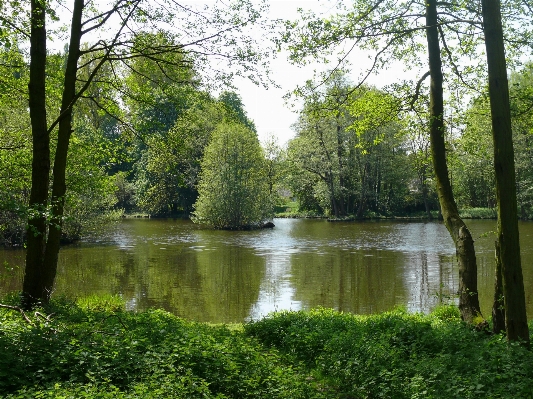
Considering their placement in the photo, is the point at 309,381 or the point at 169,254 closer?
the point at 309,381

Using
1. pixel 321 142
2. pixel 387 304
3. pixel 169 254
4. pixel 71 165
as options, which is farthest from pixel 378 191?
pixel 71 165

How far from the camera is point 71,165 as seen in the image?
1347 cm

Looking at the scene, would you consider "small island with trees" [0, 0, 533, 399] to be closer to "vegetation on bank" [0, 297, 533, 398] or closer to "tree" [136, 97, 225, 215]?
"vegetation on bank" [0, 297, 533, 398]

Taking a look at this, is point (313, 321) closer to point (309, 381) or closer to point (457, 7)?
point (309, 381)

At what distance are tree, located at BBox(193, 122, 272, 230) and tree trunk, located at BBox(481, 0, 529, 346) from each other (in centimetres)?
3290

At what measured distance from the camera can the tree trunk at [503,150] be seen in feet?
20.9

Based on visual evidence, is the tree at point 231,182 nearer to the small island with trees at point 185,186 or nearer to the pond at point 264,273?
the pond at point 264,273

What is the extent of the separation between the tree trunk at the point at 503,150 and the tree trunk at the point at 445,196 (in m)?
2.33

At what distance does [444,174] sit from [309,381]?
195 inches

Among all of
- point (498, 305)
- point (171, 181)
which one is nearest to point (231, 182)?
point (171, 181)

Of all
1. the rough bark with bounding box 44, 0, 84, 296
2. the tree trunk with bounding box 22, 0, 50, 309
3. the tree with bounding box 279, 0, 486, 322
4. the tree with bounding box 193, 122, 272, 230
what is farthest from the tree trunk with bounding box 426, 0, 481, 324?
the tree with bounding box 193, 122, 272, 230

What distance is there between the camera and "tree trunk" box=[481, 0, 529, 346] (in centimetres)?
638

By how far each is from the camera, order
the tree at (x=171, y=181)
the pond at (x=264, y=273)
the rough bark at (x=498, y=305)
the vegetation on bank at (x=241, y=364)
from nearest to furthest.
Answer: the vegetation on bank at (x=241, y=364) < the rough bark at (x=498, y=305) < the pond at (x=264, y=273) < the tree at (x=171, y=181)

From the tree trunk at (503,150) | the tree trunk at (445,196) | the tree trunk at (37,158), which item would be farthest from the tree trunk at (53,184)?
the tree trunk at (503,150)
